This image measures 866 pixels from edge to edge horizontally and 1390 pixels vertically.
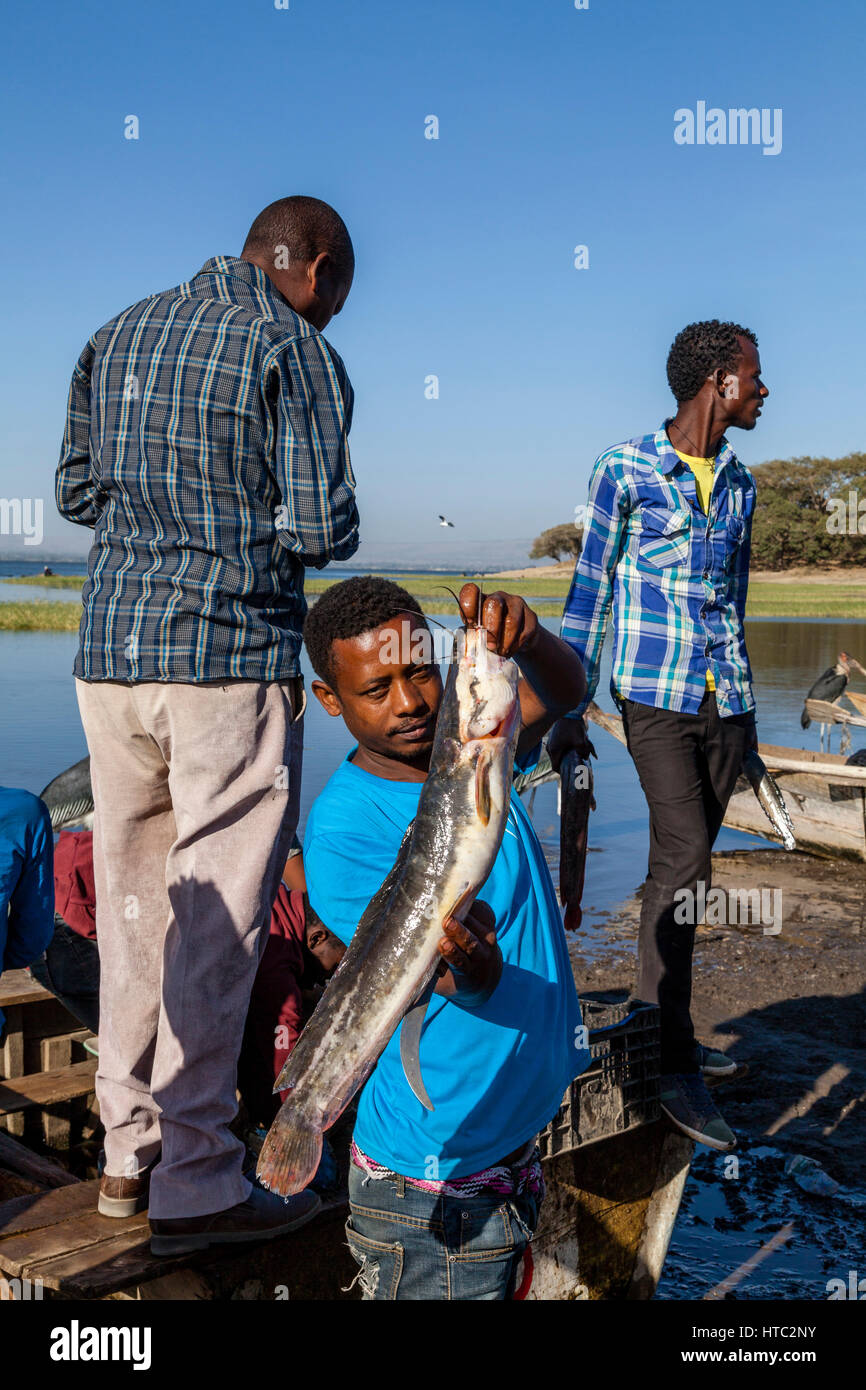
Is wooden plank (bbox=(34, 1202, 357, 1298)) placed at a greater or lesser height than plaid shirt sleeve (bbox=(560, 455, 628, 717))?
lesser

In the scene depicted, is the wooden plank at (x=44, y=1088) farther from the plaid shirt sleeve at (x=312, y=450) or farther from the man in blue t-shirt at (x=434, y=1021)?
the plaid shirt sleeve at (x=312, y=450)

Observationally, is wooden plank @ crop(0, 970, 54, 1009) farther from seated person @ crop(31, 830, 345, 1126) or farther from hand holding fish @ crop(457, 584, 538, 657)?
hand holding fish @ crop(457, 584, 538, 657)

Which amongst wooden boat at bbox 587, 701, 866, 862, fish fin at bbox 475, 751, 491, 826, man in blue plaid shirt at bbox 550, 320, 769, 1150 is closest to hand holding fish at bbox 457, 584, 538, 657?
fish fin at bbox 475, 751, 491, 826

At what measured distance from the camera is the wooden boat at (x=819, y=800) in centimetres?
1033

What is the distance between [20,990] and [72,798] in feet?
6.51

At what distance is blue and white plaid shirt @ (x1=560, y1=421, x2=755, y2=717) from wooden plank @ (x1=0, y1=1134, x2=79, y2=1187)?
8.09ft

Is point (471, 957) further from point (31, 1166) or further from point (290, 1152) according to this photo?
point (31, 1166)

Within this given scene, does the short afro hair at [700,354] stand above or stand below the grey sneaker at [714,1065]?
above

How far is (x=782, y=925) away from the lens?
860 centimetres

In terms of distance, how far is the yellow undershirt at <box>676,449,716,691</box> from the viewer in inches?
181

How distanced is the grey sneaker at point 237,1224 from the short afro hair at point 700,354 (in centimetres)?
338

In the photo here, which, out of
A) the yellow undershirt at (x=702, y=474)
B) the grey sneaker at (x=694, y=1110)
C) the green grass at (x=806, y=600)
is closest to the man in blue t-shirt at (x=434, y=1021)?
the grey sneaker at (x=694, y=1110)
